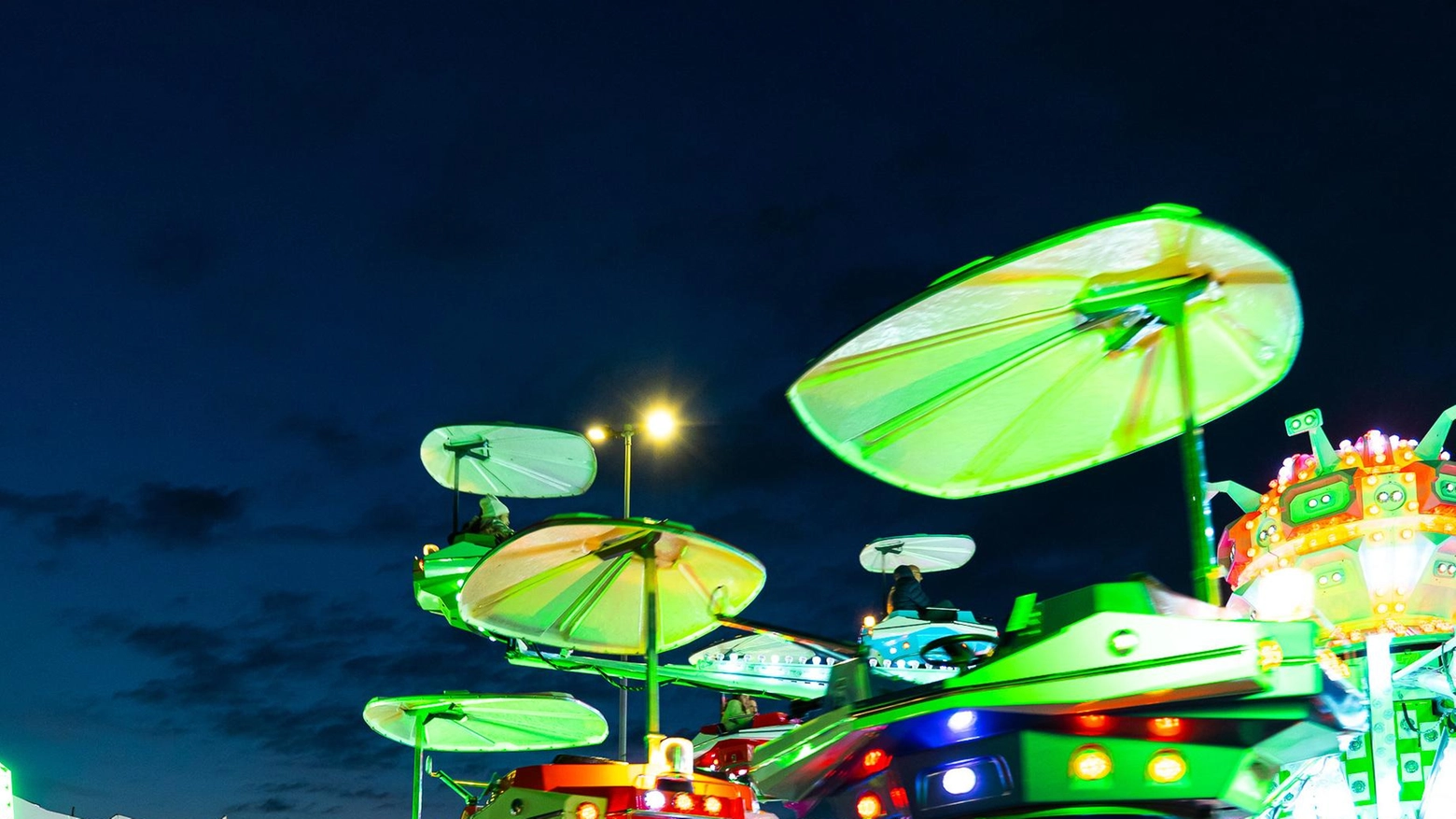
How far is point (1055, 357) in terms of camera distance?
7.99 meters

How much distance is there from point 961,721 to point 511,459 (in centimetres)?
1445

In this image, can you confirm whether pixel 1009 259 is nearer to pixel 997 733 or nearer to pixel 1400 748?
pixel 997 733

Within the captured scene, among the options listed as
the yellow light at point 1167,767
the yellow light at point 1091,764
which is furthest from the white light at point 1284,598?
the yellow light at point 1091,764

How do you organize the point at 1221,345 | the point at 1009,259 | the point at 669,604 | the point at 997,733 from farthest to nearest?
1. the point at 669,604
2. the point at 1221,345
3. the point at 1009,259
4. the point at 997,733

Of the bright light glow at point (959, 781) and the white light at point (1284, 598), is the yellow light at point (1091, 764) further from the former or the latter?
the white light at point (1284, 598)

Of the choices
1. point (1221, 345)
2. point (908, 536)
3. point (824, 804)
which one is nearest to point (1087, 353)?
point (1221, 345)

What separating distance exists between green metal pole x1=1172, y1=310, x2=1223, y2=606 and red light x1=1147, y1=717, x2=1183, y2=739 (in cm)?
87

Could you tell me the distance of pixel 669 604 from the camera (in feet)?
48.1

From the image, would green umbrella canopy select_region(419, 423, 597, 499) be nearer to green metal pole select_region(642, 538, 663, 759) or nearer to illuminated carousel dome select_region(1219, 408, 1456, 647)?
green metal pole select_region(642, 538, 663, 759)

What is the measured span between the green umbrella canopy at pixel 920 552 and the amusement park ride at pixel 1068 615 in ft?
29.9

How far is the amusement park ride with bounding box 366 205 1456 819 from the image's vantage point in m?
5.40

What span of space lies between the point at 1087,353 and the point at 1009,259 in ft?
5.94

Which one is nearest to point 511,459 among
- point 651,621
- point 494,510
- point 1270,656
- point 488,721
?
point 494,510

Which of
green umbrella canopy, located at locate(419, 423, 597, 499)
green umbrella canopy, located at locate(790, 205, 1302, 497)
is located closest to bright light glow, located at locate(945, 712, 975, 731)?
green umbrella canopy, located at locate(790, 205, 1302, 497)
